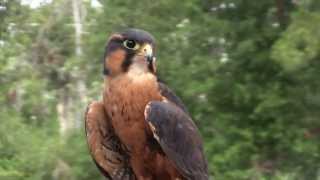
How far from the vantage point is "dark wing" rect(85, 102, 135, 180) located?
15.4ft

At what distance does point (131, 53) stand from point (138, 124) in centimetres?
33

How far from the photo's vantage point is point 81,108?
49.4ft

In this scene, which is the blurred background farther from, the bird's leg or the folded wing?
the bird's leg

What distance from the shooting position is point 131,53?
4.64 meters

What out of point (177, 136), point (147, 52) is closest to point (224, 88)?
point (177, 136)

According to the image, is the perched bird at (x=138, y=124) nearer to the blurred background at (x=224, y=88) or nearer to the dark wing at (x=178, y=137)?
the dark wing at (x=178, y=137)

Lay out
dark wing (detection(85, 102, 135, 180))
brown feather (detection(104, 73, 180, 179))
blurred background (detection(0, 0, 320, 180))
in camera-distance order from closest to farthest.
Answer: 1. brown feather (detection(104, 73, 180, 179))
2. dark wing (detection(85, 102, 135, 180))
3. blurred background (detection(0, 0, 320, 180))

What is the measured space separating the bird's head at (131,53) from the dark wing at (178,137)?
0.18 m

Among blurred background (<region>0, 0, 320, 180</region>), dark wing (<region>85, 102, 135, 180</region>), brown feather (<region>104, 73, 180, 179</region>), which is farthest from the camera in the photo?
blurred background (<region>0, 0, 320, 180</region>)

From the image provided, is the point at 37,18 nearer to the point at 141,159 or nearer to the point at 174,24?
the point at 174,24

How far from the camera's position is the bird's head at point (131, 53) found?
4570 millimetres

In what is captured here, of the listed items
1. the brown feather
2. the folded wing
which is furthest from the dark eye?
the folded wing

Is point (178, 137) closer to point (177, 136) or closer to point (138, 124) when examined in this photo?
point (177, 136)

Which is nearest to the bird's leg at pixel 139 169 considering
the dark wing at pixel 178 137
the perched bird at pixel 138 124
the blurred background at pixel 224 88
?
the perched bird at pixel 138 124
